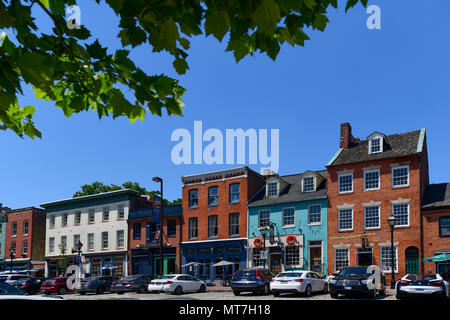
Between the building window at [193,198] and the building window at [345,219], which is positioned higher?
the building window at [193,198]


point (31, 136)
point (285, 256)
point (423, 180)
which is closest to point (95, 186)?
point (285, 256)

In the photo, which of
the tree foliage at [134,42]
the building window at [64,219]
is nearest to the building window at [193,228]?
the building window at [64,219]

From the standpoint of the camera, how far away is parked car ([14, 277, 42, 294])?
35.2 meters

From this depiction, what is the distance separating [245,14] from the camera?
292 centimetres

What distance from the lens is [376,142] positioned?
3659cm

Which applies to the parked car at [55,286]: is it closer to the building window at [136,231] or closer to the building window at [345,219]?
the building window at [136,231]

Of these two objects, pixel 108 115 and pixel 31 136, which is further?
pixel 31 136

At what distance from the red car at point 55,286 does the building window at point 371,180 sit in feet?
79.6

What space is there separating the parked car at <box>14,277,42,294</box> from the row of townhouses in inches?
280

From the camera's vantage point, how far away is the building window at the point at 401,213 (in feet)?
109

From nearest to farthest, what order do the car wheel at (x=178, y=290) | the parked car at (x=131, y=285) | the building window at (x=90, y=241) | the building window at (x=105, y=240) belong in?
the car wheel at (x=178, y=290), the parked car at (x=131, y=285), the building window at (x=105, y=240), the building window at (x=90, y=241)
